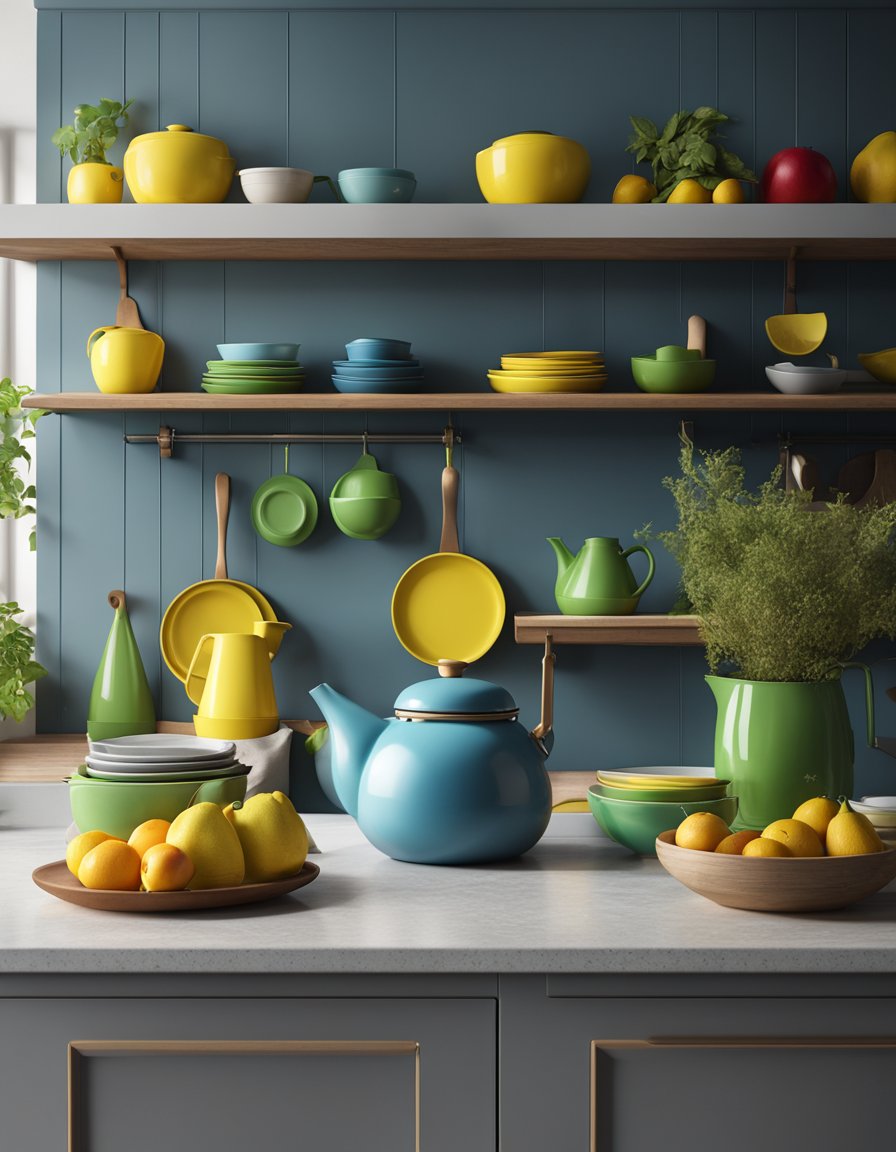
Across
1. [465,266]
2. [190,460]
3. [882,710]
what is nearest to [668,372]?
[465,266]

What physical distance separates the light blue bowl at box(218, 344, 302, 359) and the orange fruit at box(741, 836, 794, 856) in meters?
1.80

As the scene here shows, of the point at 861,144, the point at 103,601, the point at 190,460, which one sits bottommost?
the point at 103,601

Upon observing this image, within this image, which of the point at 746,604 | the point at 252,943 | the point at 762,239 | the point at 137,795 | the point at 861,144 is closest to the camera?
the point at 252,943

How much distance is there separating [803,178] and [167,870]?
215 centimetres

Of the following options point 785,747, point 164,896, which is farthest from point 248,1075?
point 785,747

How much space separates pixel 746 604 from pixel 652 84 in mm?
1760

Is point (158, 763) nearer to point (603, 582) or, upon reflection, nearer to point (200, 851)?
point (200, 851)

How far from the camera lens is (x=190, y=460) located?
3031 millimetres

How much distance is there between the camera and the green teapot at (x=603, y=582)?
282 cm

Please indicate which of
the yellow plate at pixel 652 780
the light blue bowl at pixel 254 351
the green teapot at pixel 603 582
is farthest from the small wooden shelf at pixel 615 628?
the yellow plate at pixel 652 780

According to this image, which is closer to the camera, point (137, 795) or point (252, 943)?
point (252, 943)

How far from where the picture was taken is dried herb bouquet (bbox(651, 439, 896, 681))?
5.56 ft

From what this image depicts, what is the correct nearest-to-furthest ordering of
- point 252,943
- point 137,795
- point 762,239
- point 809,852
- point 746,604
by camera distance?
point 252,943 → point 809,852 → point 137,795 → point 746,604 → point 762,239

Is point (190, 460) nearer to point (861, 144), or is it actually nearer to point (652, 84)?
point (652, 84)
